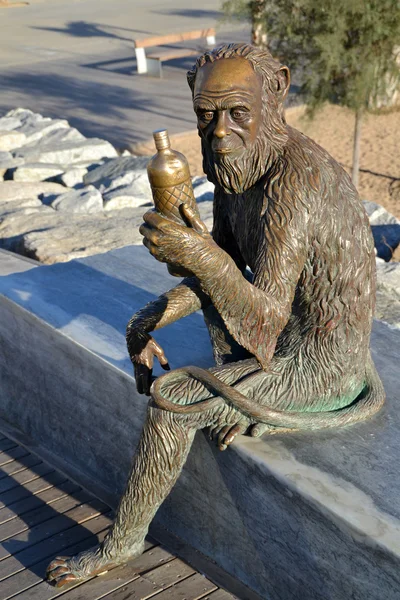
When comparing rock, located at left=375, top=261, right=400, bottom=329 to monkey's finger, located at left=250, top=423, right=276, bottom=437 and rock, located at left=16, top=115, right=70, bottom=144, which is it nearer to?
monkey's finger, located at left=250, top=423, right=276, bottom=437

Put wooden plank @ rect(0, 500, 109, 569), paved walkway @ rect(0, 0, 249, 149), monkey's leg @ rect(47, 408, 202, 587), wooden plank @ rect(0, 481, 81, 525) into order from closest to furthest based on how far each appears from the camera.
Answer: monkey's leg @ rect(47, 408, 202, 587), wooden plank @ rect(0, 500, 109, 569), wooden plank @ rect(0, 481, 81, 525), paved walkway @ rect(0, 0, 249, 149)

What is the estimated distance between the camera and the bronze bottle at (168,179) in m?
2.20

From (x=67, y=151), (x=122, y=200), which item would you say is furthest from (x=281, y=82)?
(x=67, y=151)

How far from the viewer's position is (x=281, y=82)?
257 centimetres

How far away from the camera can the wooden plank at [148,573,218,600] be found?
114 inches

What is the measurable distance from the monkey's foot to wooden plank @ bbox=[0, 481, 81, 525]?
20.2 inches

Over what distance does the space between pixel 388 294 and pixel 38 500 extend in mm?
2438

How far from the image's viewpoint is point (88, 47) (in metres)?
18.2

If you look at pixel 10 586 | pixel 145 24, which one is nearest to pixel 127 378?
pixel 10 586

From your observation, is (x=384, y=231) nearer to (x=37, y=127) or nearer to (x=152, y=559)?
(x=152, y=559)

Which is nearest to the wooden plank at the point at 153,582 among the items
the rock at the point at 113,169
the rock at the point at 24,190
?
the rock at the point at 24,190

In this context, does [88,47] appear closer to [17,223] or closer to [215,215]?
[17,223]

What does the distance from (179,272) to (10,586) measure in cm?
142

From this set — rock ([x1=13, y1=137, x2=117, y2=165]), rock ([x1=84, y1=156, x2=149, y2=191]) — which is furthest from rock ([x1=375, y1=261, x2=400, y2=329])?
rock ([x1=13, y1=137, x2=117, y2=165])
